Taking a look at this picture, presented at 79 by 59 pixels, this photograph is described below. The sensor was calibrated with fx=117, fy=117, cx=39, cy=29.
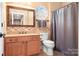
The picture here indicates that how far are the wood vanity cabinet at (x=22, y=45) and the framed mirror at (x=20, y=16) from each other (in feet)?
0.78

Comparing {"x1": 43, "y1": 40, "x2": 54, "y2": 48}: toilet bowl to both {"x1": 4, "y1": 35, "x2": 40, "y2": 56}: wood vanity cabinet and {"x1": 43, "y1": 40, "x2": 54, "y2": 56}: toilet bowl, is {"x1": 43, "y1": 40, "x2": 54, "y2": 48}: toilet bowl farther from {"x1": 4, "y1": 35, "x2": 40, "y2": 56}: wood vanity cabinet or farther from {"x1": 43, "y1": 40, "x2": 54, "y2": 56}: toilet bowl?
{"x1": 4, "y1": 35, "x2": 40, "y2": 56}: wood vanity cabinet

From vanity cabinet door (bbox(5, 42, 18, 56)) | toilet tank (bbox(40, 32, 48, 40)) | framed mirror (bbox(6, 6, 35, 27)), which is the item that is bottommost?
vanity cabinet door (bbox(5, 42, 18, 56))

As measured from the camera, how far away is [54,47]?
6.57 feet

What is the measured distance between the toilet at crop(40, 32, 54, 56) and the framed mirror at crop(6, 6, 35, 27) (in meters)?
0.26

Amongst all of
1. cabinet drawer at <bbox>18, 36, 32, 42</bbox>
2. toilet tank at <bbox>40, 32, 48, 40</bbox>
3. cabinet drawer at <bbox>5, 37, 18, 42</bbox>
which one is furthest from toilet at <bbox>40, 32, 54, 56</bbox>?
cabinet drawer at <bbox>5, 37, 18, 42</bbox>

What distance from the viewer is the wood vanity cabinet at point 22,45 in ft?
6.25

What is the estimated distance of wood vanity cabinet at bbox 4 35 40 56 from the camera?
191 cm

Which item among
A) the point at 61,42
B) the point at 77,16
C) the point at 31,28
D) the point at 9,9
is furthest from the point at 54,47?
the point at 9,9

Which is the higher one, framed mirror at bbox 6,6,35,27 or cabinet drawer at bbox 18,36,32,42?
framed mirror at bbox 6,6,35,27

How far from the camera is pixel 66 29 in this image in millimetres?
2018

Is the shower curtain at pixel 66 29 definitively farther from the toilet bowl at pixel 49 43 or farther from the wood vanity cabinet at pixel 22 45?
the wood vanity cabinet at pixel 22 45

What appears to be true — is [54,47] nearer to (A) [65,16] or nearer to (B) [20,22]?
(A) [65,16]

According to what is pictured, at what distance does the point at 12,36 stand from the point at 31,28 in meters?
0.34

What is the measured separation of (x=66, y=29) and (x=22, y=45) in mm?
803
